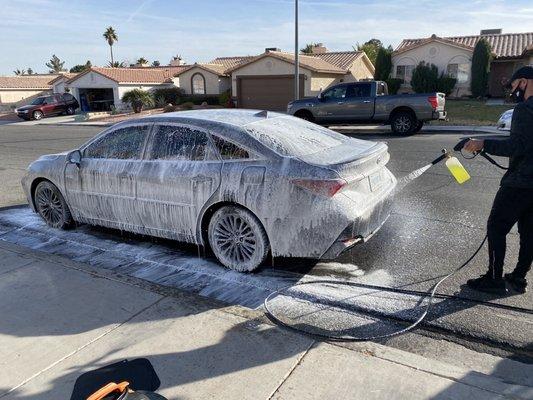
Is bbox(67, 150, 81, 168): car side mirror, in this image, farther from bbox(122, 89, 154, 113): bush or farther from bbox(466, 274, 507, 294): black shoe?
bbox(122, 89, 154, 113): bush

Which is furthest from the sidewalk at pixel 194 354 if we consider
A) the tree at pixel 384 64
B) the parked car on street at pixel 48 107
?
the parked car on street at pixel 48 107

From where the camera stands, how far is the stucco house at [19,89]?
138 feet

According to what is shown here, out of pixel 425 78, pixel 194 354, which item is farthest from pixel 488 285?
pixel 425 78

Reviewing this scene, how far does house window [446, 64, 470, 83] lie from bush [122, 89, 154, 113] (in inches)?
844

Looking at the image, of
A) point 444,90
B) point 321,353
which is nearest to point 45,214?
point 321,353

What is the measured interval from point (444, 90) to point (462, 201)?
2410cm

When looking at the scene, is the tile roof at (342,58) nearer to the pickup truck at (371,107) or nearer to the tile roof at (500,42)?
the tile roof at (500,42)

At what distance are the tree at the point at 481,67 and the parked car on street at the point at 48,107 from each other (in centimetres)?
2969

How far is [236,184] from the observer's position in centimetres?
404

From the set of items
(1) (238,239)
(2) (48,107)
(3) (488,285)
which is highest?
(2) (48,107)

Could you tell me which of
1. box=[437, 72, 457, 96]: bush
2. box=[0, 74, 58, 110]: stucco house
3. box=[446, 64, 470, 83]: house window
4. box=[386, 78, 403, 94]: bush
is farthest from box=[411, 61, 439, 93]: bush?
box=[0, 74, 58, 110]: stucco house

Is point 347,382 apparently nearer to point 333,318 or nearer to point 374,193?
point 333,318

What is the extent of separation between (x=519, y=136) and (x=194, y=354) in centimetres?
289

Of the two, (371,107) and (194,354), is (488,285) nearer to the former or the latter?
(194,354)
